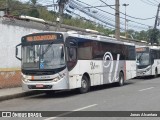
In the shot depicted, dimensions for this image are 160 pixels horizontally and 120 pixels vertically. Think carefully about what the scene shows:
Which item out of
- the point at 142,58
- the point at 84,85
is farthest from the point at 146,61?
the point at 84,85

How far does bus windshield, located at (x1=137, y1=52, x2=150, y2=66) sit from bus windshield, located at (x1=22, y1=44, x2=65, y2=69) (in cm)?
1741

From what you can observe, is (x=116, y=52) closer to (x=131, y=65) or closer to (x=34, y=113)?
(x=131, y=65)

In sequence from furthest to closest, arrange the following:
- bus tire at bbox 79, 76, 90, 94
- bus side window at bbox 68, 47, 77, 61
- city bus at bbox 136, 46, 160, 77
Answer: city bus at bbox 136, 46, 160, 77
bus tire at bbox 79, 76, 90, 94
bus side window at bbox 68, 47, 77, 61

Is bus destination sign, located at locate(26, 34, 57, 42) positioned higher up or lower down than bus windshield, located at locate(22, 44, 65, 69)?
higher up

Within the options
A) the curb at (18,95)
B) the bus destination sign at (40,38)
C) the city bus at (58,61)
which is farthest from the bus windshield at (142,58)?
the bus destination sign at (40,38)

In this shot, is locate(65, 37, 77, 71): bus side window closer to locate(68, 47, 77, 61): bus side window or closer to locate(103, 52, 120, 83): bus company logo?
locate(68, 47, 77, 61): bus side window

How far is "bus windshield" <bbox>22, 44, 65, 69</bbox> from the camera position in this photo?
18156mm

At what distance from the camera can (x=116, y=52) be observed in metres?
25.3

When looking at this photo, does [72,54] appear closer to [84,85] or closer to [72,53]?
[72,53]

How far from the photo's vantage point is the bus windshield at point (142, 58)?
34622 mm

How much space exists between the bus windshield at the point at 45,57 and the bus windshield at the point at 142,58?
1741 centimetres

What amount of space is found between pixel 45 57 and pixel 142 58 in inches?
713

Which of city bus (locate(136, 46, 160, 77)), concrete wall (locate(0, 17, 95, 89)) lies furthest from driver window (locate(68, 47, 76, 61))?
city bus (locate(136, 46, 160, 77))

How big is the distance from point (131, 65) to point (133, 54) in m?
1.23
